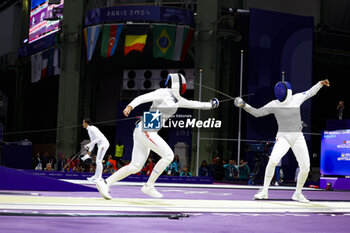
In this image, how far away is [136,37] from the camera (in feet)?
75.7

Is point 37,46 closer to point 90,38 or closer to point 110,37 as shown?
point 90,38

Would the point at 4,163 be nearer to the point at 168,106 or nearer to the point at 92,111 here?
the point at 92,111

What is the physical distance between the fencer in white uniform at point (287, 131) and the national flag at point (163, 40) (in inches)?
579

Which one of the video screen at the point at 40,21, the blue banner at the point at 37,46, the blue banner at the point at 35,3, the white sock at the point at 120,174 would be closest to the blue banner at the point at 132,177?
the white sock at the point at 120,174

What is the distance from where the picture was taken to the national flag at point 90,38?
2338 centimetres

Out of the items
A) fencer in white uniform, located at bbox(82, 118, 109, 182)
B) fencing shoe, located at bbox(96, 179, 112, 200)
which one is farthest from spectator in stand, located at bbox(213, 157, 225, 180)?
fencing shoe, located at bbox(96, 179, 112, 200)

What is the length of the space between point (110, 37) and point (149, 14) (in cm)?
194

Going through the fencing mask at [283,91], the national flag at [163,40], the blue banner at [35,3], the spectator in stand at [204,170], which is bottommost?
the spectator in stand at [204,170]

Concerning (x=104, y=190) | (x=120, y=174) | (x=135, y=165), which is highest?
(x=135, y=165)

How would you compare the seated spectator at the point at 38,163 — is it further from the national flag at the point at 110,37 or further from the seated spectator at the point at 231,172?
the seated spectator at the point at 231,172

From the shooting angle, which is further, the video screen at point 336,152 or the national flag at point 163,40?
the national flag at point 163,40

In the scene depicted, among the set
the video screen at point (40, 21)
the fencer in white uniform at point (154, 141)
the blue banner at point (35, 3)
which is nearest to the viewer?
the fencer in white uniform at point (154, 141)

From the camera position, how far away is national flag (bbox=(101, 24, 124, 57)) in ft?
75.4

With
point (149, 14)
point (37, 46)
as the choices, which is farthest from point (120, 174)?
point (37, 46)
